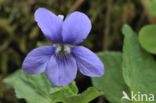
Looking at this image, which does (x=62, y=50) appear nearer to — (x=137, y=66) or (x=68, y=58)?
(x=68, y=58)

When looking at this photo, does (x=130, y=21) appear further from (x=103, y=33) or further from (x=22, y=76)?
(x=22, y=76)

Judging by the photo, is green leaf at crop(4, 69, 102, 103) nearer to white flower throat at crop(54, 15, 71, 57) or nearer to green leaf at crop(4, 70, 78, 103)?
green leaf at crop(4, 70, 78, 103)

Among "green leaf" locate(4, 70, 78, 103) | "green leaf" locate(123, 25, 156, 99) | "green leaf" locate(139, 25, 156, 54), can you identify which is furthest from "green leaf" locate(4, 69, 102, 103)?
"green leaf" locate(139, 25, 156, 54)

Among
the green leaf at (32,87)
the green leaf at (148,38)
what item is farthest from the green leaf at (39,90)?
the green leaf at (148,38)

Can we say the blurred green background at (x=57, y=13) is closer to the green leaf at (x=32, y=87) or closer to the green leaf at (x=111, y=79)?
the green leaf at (x=111, y=79)

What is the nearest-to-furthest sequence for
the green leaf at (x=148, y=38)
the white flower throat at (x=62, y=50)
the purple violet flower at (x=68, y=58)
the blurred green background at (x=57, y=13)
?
the purple violet flower at (x=68, y=58)
the white flower throat at (x=62, y=50)
the green leaf at (x=148, y=38)
the blurred green background at (x=57, y=13)

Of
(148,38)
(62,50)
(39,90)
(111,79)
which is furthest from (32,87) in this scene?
(148,38)
